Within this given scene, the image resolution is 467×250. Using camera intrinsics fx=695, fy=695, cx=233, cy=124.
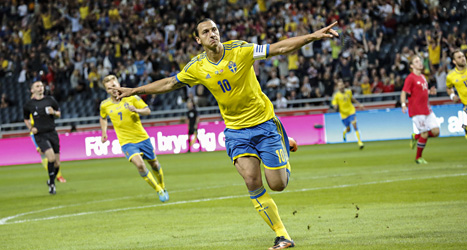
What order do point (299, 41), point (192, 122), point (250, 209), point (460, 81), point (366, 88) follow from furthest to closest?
point (192, 122), point (366, 88), point (460, 81), point (250, 209), point (299, 41)

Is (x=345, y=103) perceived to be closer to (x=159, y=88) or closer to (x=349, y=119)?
(x=349, y=119)

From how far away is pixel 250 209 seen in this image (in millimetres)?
11406

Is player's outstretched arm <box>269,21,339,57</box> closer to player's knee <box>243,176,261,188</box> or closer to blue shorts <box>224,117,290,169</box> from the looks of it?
blue shorts <box>224,117,290,169</box>

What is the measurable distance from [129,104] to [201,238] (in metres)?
6.19

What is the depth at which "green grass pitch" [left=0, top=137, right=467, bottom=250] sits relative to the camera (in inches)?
325

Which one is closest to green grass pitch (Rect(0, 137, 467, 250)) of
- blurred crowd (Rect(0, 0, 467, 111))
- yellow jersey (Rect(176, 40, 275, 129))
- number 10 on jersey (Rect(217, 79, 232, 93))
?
yellow jersey (Rect(176, 40, 275, 129))

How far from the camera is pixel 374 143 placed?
2662cm

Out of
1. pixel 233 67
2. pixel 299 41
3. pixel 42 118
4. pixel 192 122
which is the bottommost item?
pixel 192 122

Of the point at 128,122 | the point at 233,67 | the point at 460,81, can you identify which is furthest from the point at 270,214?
the point at 460,81

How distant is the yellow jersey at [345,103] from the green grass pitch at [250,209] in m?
4.37

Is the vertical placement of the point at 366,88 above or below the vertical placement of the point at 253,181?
above

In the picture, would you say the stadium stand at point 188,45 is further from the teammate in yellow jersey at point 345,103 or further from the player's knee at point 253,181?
the player's knee at point 253,181

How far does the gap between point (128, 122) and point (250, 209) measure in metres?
4.03

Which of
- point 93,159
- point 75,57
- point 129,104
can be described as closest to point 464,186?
point 129,104
